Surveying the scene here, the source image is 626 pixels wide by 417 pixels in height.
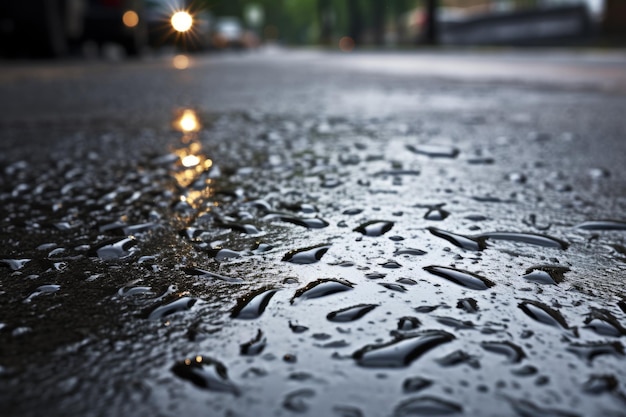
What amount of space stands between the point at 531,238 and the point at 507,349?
2.37 ft

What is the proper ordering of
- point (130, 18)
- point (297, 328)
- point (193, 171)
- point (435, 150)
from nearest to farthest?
point (297, 328), point (193, 171), point (435, 150), point (130, 18)

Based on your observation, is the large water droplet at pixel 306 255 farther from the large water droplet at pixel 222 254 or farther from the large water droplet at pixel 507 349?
the large water droplet at pixel 507 349

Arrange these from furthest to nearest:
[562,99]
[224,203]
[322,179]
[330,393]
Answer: [562,99] → [322,179] → [224,203] → [330,393]

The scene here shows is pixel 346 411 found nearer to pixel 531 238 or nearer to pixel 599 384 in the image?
pixel 599 384

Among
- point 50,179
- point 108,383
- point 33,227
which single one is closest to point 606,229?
point 108,383

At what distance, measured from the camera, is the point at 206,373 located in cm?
104

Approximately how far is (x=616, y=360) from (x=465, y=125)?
3256 millimetres

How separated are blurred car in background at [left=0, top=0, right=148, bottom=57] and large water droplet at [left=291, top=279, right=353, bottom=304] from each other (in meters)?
11.6

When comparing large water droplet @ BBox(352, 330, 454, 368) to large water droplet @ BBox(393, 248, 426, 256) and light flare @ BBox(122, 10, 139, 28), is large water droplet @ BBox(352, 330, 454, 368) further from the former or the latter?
light flare @ BBox(122, 10, 139, 28)

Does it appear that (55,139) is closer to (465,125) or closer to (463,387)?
(465,125)

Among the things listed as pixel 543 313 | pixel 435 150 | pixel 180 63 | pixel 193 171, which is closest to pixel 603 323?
pixel 543 313

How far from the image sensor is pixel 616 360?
1082 millimetres

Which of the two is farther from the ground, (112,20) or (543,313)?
(112,20)

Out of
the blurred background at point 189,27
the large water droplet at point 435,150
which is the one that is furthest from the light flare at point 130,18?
the large water droplet at point 435,150
